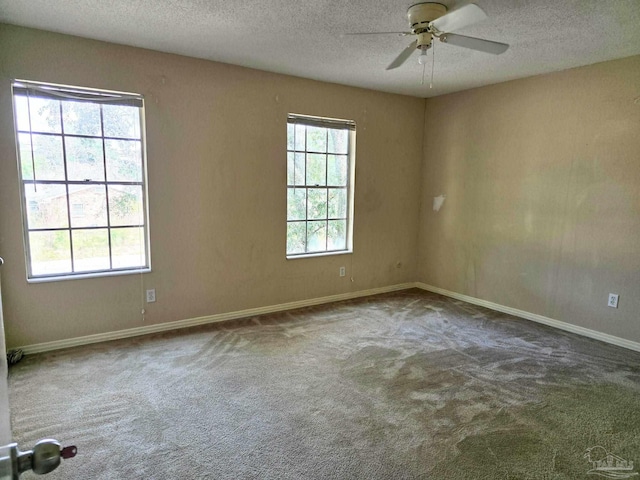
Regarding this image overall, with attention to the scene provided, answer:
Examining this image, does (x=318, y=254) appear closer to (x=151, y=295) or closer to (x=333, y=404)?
(x=151, y=295)

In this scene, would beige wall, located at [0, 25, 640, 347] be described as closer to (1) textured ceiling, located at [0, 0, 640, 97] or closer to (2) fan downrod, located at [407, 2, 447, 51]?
(1) textured ceiling, located at [0, 0, 640, 97]

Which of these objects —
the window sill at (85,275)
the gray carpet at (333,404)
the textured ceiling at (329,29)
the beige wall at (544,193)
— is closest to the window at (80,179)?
the window sill at (85,275)

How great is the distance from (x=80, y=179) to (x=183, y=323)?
157 centimetres

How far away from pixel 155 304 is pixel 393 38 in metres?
3.07

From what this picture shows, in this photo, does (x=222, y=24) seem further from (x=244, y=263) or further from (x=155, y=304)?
(x=155, y=304)

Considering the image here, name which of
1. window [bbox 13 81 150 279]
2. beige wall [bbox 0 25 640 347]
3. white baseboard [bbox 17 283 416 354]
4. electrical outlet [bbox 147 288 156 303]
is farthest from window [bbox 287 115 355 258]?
window [bbox 13 81 150 279]

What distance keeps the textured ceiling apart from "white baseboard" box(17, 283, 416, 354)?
2.46 metres

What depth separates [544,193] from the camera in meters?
4.03

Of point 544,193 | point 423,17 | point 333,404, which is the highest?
point 423,17

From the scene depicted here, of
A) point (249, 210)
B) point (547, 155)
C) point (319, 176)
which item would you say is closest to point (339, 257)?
point (319, 176)

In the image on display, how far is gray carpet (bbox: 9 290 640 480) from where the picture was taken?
6.48 ft

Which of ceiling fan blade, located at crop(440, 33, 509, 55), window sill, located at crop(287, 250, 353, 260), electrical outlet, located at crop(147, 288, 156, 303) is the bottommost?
electrical outlet, located at crop(147, 288, 156, 303)

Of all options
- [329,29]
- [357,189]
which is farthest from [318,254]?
[329,29]

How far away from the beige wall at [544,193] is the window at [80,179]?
359 centimetres
